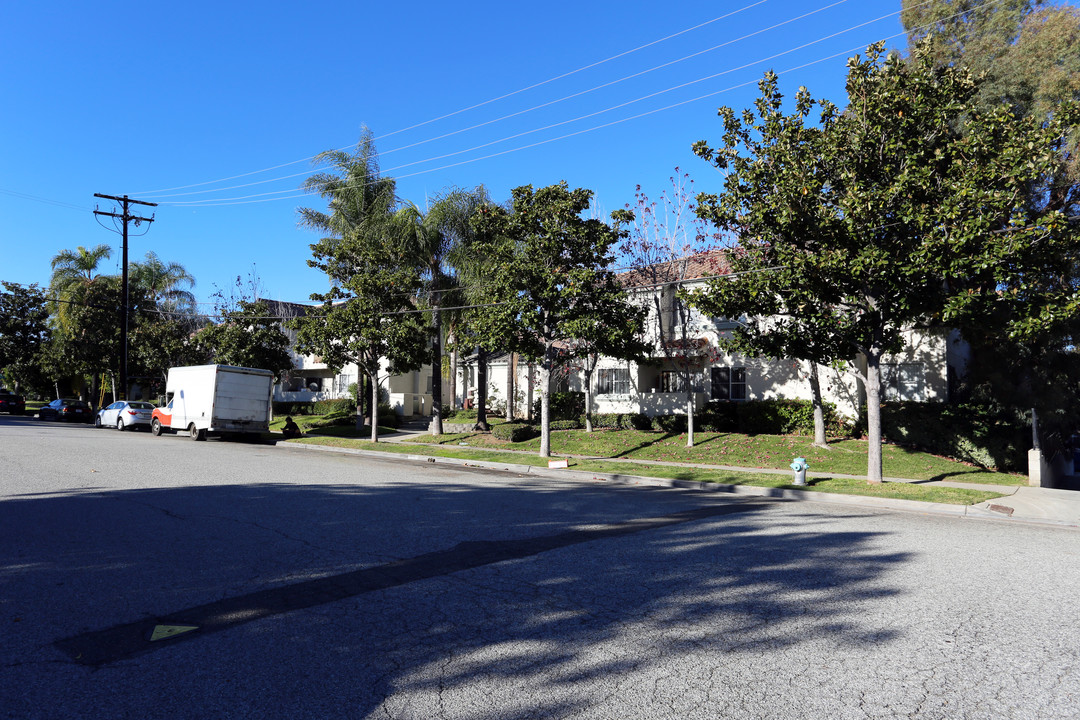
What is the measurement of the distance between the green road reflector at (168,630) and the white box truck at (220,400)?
2346 centimetres

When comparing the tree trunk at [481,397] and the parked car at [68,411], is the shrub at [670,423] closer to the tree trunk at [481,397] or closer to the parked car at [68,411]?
the tree trunk at [481,397]

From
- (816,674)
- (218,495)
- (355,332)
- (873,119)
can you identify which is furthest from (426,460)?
(816,674)

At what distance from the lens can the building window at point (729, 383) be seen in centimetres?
2706

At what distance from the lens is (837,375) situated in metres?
24.3

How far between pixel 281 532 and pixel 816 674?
660 cm

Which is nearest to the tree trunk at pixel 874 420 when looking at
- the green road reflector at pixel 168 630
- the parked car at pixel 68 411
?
the green road reflector at pixel 168 630

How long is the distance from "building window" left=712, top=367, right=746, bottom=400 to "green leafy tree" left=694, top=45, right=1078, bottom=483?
10164 mm

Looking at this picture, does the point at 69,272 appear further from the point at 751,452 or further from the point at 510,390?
the point at 751,452

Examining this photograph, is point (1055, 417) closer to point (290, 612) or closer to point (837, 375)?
point (837, 375)

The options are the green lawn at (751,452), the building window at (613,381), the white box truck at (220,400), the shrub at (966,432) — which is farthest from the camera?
the building window at (613,381)

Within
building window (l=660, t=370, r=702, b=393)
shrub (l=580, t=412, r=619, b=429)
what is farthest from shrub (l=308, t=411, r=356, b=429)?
building window (l=660, t=370, r=702, b=393)

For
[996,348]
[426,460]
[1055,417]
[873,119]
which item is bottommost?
[426,460]

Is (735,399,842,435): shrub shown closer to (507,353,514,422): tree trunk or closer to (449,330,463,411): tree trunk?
(507,353,514,422): tree trunk

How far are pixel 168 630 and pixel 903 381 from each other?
2386 centimetres
